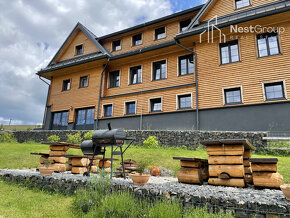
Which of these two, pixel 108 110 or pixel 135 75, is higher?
pixel 135 75

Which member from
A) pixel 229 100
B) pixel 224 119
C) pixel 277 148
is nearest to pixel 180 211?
pixel 277 148

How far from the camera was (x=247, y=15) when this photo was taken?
11.3 metres

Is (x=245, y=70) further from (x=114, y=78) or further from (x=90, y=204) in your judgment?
(x=90, y=204)

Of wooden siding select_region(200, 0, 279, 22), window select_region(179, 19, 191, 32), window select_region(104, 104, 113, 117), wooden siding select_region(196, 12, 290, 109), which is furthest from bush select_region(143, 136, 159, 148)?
window select_region(179, 19, 191, 32)

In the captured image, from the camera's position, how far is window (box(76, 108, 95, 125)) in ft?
55.9

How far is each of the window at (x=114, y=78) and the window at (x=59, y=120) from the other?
546 centimetres

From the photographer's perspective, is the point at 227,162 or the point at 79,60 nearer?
the point at 227,162

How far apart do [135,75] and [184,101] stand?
17.0 ft

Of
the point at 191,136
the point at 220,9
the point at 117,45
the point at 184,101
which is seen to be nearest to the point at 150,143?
the point at 191,136

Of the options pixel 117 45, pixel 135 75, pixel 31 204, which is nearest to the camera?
pixel 31 204

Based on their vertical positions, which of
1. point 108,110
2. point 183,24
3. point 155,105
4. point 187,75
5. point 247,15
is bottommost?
point 108,110

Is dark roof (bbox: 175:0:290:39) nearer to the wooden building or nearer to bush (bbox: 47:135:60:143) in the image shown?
the wooden building

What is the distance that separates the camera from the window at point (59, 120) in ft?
61.1

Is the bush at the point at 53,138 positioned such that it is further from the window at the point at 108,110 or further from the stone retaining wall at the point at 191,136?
the stone retaining wall at the point at 191,136
